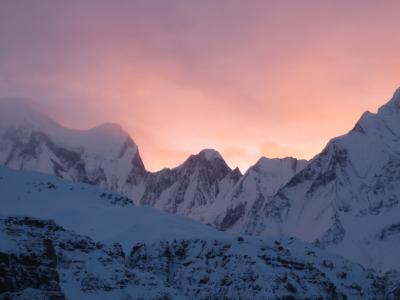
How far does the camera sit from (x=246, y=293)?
19862 cm

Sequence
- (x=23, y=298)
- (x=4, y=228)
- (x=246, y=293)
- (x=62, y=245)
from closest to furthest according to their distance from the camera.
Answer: (x=23, y=298), (x=4, y=228), (x=62, y=245), (x=246, y=293)

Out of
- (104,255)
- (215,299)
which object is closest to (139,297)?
(104,255)

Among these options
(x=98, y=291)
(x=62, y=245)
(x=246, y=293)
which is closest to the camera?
(x=98, y=291)

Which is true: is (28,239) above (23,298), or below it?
above

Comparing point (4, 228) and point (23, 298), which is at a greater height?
point (4, 228)

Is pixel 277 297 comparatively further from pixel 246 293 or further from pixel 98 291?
pixel 98 291

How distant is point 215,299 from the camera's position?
199 m

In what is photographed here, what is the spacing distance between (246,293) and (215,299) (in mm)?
7100

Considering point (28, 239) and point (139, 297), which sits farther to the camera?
point (139, 297)

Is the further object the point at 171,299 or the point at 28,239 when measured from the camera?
the point at 171,299


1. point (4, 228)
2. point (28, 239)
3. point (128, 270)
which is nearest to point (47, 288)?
point (28, 239)

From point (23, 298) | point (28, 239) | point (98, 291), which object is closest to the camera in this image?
point (23, 298)

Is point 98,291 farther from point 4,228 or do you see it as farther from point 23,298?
point 23,298

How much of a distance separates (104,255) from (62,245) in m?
8.46
